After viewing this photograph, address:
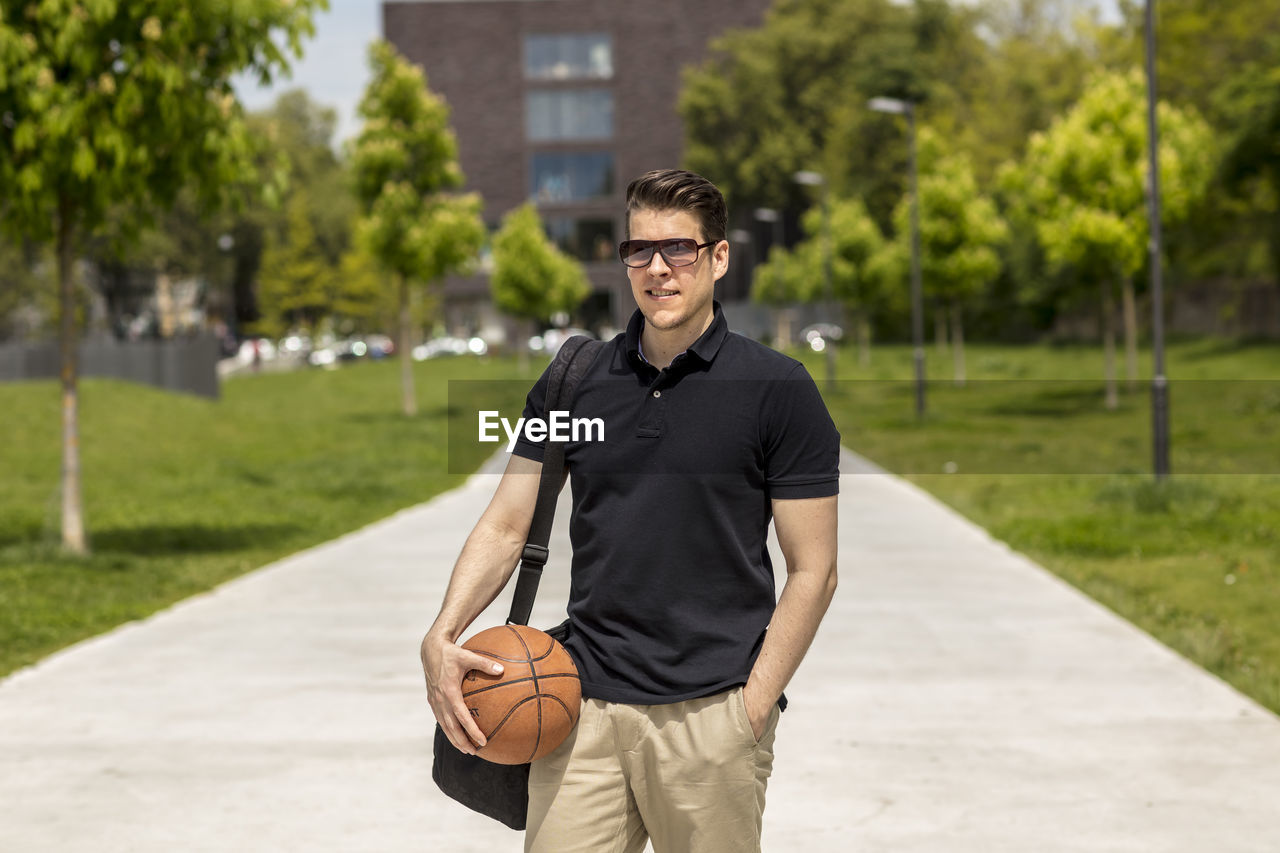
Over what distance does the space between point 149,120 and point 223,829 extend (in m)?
7.93

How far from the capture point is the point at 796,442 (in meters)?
3.04

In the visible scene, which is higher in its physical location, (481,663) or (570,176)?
(570,176)

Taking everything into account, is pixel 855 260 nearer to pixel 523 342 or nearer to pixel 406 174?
pixel 406 174

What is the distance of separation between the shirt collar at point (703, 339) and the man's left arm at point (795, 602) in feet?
1.06

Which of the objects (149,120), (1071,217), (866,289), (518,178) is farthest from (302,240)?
(149,120)

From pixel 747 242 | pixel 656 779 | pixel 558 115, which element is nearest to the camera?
pixel 656 779

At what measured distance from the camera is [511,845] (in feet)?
18.3

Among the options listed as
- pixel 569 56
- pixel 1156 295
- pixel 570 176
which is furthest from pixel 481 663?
pixel 569 56

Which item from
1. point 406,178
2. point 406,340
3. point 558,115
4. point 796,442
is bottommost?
point 796,442

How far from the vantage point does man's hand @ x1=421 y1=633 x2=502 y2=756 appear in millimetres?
3152

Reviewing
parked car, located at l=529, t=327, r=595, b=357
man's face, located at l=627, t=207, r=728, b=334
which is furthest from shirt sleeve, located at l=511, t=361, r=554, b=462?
parked car, located at l=529, t=327, r=595, b=357

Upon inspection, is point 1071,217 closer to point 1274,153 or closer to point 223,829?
point 1274,153

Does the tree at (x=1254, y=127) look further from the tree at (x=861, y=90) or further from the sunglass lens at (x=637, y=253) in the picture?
the sunglass lens at (x=637, y=253)

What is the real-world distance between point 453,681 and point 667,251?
3.13 ft
